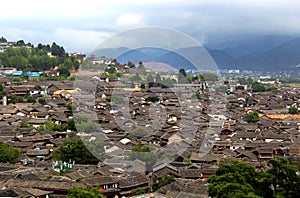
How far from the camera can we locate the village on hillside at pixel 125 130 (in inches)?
567

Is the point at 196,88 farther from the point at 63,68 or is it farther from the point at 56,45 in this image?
the point at 56,45

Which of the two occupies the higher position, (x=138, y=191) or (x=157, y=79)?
(x=157, y=79)

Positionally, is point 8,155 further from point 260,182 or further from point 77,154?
point 260,182

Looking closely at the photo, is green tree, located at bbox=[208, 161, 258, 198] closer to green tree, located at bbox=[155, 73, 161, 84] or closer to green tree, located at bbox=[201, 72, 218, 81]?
green tree, located at bbox=[155, 73, 161, 84]

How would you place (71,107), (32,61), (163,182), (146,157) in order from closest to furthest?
(163,182) → (146,157) → (71,107) → (32,61)

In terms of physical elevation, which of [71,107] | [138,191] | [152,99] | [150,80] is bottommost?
[138,191]

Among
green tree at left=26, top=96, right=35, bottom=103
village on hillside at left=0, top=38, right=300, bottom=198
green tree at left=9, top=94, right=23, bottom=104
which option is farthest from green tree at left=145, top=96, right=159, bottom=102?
green tree at left=9, top=94, right=23, bottom=104

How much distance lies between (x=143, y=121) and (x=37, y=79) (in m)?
18.1

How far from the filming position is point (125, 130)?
23484 mm

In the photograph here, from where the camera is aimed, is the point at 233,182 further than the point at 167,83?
No

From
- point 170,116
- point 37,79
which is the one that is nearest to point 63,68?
point 37,79

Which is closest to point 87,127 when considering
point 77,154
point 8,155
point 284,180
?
point 77,154

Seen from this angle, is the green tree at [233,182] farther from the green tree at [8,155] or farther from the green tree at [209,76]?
the green tree at [209,76]

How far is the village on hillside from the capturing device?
1440 cm
